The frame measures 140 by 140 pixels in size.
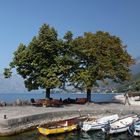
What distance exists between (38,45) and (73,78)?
8.32 m

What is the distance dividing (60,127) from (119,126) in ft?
24.4

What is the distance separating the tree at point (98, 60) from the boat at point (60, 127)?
52.2ft

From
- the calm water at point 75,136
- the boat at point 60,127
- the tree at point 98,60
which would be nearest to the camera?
the calm water at point 75,136

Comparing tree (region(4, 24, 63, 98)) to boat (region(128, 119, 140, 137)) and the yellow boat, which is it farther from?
boat (region(128, 119, 140, 137))

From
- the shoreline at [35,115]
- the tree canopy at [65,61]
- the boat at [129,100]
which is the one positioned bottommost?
the shoreline at [35,115]

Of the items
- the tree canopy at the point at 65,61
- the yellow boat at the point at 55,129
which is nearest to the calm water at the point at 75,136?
the yellow boat at the point at 55,129

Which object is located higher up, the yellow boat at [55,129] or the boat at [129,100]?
the boat at [129,100]

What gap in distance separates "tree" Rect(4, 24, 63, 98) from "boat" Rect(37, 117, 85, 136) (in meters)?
14.0

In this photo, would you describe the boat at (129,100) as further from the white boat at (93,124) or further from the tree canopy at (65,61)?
the white boat at (93,124)

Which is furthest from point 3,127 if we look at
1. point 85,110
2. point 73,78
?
point 73,78

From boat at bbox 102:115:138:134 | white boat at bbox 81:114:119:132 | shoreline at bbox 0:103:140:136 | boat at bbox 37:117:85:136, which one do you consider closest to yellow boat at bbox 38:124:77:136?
boat at bbox 37:117:85:136

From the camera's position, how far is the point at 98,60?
70.2 meters

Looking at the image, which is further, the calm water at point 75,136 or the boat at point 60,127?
the boat at point 60,127

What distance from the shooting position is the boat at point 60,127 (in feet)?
151
